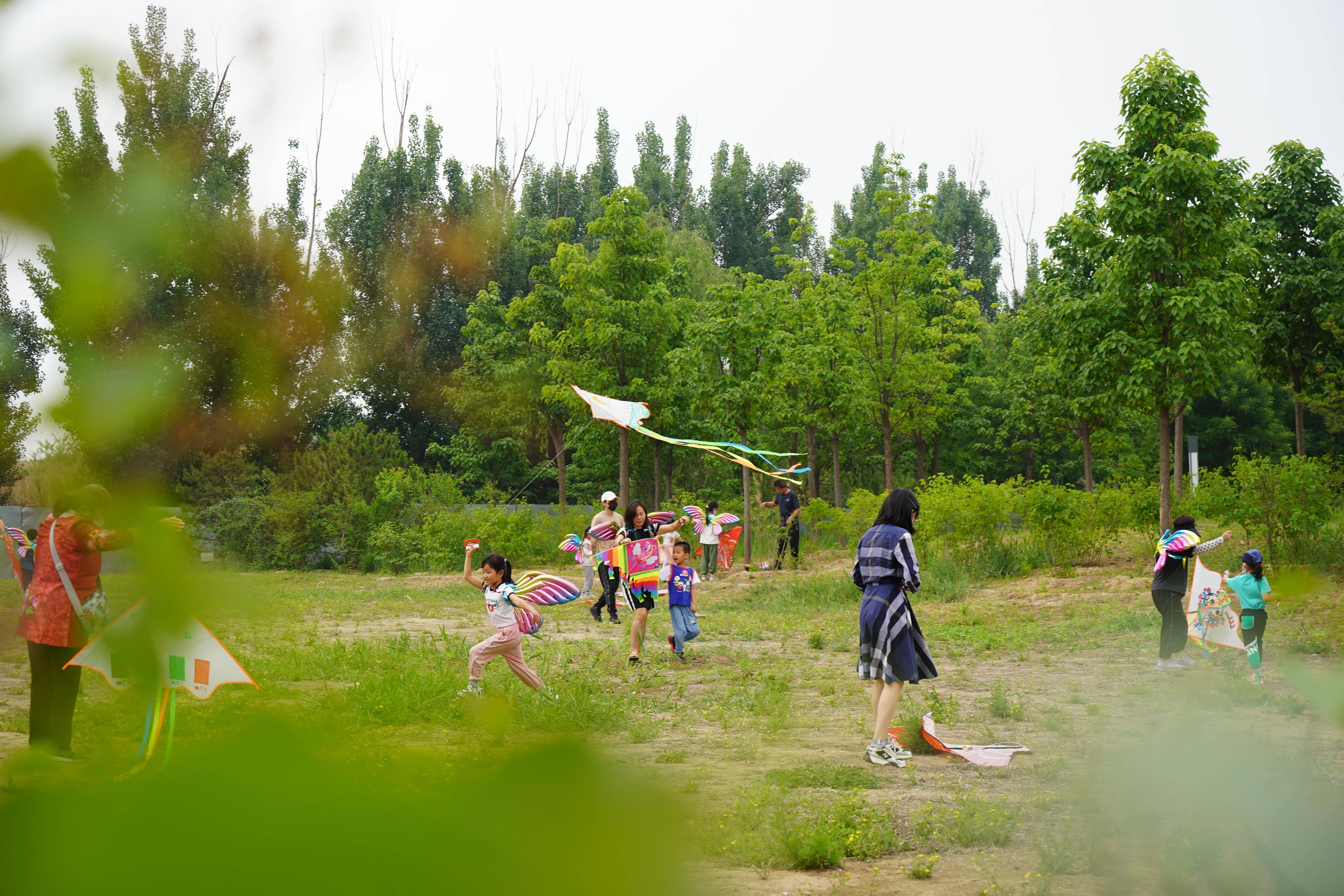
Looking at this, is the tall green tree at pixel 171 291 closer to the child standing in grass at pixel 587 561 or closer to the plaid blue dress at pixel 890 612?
the plaid blue dress at pixel 890 612

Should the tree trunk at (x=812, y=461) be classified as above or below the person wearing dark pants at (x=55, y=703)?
above

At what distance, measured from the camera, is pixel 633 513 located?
34.2 ft

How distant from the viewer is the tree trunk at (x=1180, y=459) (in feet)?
56.0

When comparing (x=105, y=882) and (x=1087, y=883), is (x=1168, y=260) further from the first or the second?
(x=105, y=882)

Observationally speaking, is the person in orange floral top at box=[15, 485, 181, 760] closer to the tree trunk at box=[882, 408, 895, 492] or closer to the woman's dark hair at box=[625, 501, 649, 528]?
the woman's dark hair at box=[625, 501, 649, 528]

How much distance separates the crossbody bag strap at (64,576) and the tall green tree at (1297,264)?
16.3 m

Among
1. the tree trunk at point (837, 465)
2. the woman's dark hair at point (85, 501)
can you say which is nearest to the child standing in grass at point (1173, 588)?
the woman's dark hair at point (85, 501)

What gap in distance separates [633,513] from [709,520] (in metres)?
7.87

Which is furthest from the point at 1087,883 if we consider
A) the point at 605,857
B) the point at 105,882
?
the point at 105,882

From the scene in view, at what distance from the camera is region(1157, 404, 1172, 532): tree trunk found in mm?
14523

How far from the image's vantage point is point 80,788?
0.64m

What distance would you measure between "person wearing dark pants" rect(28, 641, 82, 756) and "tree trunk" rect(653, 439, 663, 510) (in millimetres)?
22535

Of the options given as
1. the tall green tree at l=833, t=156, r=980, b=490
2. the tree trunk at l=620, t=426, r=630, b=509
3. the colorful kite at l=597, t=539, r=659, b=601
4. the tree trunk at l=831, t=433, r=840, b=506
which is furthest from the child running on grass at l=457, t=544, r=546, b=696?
the tall green tree at l=833, t=156, r=980, b=490

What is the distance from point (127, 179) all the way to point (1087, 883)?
1.46 meters
